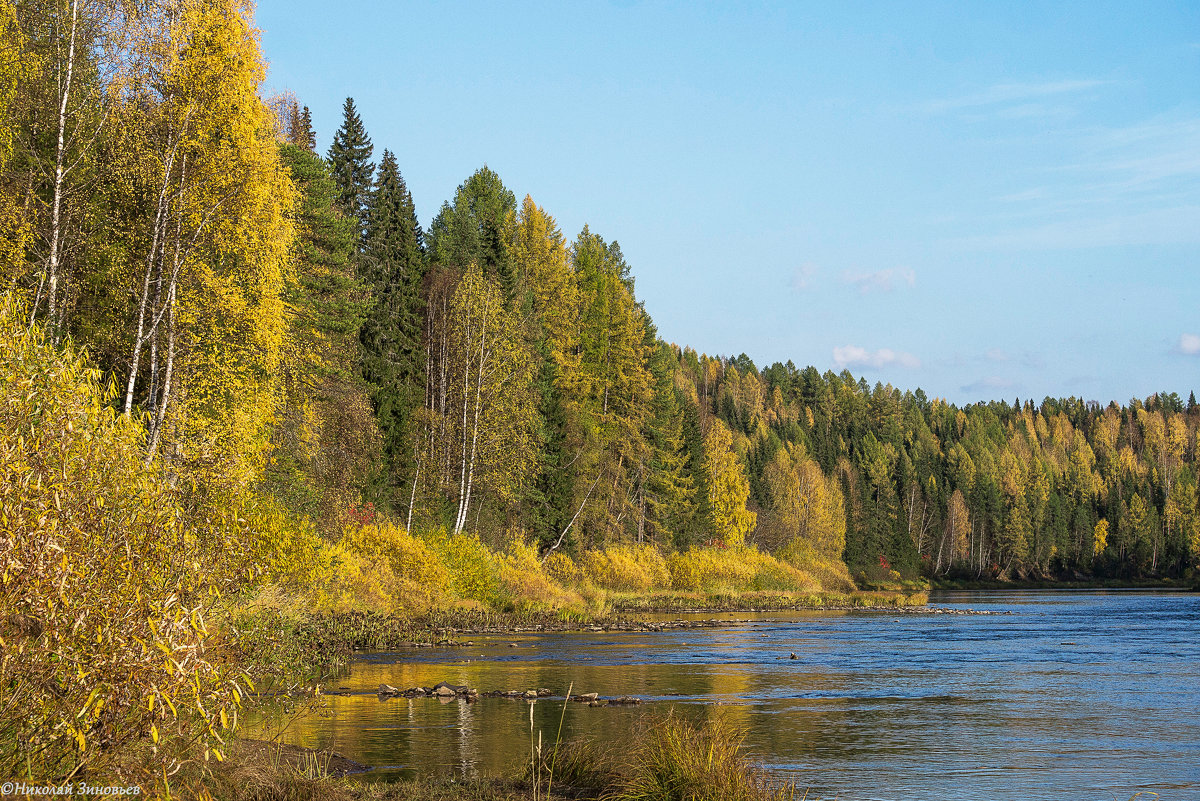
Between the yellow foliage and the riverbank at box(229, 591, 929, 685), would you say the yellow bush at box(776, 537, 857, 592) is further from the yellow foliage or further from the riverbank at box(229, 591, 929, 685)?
the yellow foliage

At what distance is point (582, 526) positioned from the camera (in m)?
58.3

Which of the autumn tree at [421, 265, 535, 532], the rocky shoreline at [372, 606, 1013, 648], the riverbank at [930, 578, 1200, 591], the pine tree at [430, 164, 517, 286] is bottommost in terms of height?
the riverbank at [930, 578, 1200, 591]

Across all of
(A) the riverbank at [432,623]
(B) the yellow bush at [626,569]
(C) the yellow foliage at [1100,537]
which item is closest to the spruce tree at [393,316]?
(A) the riverbank at [432,623]

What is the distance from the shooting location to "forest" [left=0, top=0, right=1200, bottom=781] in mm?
7734

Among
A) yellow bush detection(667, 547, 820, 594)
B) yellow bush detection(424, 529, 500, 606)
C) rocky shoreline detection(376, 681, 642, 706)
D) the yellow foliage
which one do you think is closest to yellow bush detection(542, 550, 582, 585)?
yellow bush detection(424, 529, 500, 606)

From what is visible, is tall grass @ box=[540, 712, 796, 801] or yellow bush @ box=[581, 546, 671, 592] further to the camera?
yellow bush @ box=[581, 546, 671, 592]

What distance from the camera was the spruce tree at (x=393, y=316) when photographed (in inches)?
1730

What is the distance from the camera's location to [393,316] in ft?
152

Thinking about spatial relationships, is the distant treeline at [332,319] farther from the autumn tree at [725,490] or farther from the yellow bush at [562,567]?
the yellow bush at [562,567]

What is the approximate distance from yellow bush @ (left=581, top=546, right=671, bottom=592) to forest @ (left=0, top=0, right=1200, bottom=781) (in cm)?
19

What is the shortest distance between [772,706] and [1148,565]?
12223 cm

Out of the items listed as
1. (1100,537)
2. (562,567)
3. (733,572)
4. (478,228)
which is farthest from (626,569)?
(1100,537)

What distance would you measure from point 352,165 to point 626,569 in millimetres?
25349

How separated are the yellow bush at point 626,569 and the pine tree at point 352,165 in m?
20.6
